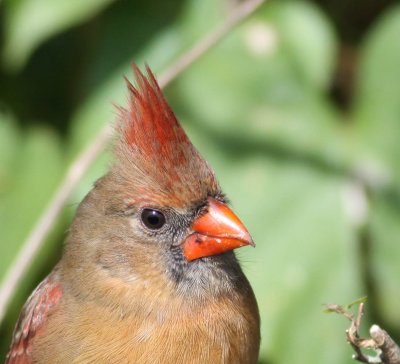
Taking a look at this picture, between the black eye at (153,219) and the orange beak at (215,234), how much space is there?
3.5 inches

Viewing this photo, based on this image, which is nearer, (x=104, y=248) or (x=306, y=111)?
(x=104, y=248)

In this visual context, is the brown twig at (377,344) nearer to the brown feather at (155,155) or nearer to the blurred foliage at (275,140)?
the brown feather at (155,155)

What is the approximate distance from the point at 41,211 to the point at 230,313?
139cm

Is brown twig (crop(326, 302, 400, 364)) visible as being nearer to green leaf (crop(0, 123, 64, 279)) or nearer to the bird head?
the bird head

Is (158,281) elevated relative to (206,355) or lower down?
elevated

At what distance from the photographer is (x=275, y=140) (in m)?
4.21

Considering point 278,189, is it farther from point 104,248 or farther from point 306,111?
point 104,248

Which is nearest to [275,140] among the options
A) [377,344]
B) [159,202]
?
[159,202]

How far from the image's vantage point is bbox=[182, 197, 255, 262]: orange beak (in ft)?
10.2

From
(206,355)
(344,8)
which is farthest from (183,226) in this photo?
(344,8)

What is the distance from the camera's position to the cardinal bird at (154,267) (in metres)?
3.06

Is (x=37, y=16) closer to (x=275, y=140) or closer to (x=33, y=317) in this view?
(x=275, y=140)

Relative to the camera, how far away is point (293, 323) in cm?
400

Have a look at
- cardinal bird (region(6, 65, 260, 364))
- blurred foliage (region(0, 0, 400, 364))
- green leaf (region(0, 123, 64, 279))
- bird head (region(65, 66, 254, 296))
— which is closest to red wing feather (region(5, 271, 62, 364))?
cardinal bird (region(6, 65, 260, 364))
